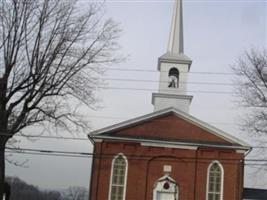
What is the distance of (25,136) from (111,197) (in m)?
10.4

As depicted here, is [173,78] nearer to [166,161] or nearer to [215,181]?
[166,161]

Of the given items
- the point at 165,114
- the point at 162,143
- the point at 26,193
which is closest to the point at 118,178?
the point at 162,143

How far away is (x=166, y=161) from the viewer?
112ft

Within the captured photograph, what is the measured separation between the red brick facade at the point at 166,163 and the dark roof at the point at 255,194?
6.14 ft

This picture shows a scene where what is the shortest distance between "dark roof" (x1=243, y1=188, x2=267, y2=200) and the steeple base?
7.05 meters

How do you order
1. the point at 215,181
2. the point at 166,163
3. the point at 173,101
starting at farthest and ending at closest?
the point at 173,101 → the point at 166,163 → the point at 215,181

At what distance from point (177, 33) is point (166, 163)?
1098 centimetres

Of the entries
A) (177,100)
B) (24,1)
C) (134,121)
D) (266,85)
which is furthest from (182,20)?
(24,1)

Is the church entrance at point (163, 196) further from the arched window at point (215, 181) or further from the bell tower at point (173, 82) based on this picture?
the bell tower at point (173, 82)

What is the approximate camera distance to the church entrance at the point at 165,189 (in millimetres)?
33656

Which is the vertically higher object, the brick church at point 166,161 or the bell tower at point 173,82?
the bell tower at point 173,82

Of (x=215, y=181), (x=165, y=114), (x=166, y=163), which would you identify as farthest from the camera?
(x=165, y=114)

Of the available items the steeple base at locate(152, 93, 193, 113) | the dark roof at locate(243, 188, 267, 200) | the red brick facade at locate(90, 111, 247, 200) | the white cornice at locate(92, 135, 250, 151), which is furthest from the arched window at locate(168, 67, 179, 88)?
the dark roof at locate(243, 188, 267, 200)

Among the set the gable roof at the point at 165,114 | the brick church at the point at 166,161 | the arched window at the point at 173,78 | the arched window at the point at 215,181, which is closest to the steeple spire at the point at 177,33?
the arched window at the point at 173,78
